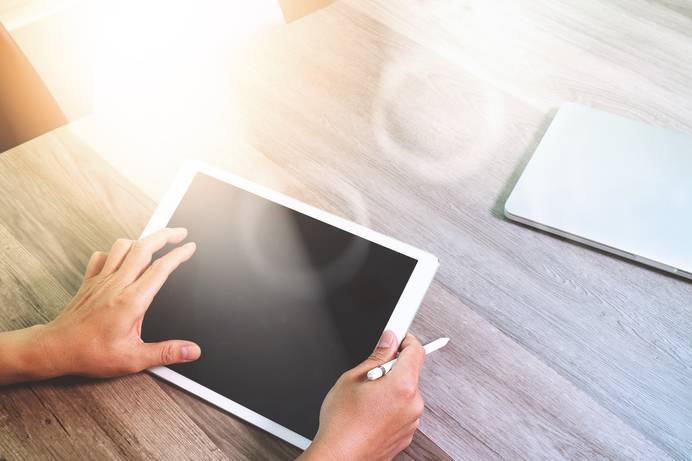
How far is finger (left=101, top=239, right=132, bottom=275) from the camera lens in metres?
0.75

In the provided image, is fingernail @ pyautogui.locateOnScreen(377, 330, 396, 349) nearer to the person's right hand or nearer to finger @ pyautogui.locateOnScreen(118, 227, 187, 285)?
the person's right hand

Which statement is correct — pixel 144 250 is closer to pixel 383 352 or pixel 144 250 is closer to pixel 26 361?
pixel 26 361

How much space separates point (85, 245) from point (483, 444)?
62 cm

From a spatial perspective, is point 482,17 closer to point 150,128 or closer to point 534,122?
point 534,122

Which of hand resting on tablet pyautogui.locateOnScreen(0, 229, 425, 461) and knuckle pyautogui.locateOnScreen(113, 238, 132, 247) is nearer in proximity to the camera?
hand resting on tablet pyautogui.locateOnScreen(0, 229, 425, 461)

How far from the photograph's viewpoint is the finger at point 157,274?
0.72m

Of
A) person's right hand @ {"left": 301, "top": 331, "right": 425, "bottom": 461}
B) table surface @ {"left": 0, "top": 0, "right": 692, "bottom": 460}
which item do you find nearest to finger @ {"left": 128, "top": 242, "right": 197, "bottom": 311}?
table surface @ {"left": 0, "top": 0, "right": 692, "bottom": 460}

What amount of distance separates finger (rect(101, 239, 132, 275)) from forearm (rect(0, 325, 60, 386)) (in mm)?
112

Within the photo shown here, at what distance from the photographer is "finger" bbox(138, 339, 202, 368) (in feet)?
2.24

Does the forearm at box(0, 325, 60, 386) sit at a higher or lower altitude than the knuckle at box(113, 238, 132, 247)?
lower

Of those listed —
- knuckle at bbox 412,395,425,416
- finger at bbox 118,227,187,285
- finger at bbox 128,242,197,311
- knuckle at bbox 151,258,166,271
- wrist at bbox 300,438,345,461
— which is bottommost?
knuckle at bbox 412,395,425,416

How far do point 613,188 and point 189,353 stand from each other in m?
0.60

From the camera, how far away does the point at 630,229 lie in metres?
0.72

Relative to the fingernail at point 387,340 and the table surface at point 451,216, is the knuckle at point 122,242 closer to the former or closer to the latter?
the table surface at point 451,216
